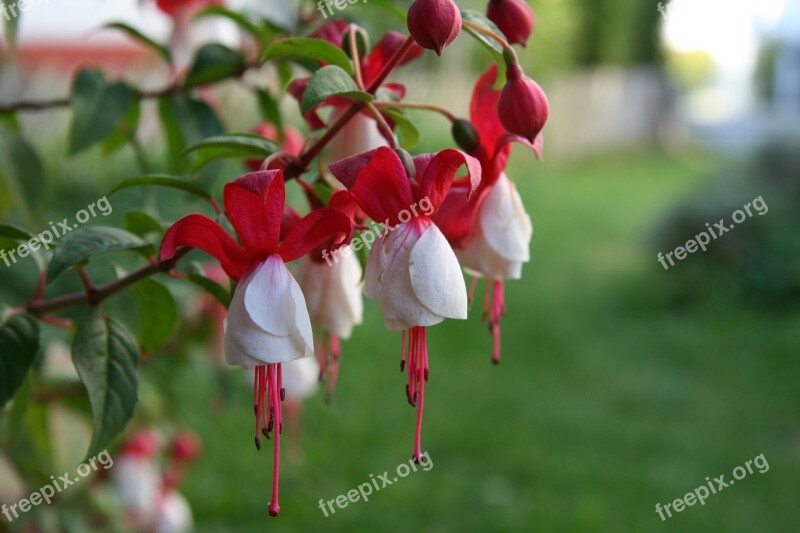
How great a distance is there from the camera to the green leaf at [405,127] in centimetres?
51

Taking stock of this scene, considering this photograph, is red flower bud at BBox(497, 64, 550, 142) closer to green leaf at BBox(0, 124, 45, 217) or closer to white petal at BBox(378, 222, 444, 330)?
white petal at BBox(378, 222, 444, 330)

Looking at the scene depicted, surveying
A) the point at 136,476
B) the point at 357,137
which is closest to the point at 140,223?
the point at 357,137

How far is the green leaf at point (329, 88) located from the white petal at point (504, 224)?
0.10 metres

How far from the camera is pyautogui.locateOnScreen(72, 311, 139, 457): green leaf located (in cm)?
53

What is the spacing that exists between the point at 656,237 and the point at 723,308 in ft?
1.58

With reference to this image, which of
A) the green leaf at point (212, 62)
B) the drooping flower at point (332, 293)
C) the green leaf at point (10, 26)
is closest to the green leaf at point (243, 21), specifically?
the green leaf at point (212, 62)

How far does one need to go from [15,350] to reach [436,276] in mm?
301

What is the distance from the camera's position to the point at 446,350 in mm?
2824

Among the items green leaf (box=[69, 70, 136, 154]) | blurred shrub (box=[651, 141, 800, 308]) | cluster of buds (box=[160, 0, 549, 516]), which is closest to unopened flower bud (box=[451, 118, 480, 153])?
cluster of buds (box=[160, 0, 549, 516])

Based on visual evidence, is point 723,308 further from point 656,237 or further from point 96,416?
point 96,416

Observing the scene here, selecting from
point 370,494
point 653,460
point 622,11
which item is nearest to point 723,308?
point 653,460

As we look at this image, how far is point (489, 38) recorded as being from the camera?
50 centimetres

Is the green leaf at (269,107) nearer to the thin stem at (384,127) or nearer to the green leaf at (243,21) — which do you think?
the green leaf at (243,21)

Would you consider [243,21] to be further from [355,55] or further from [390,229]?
[390,229]
